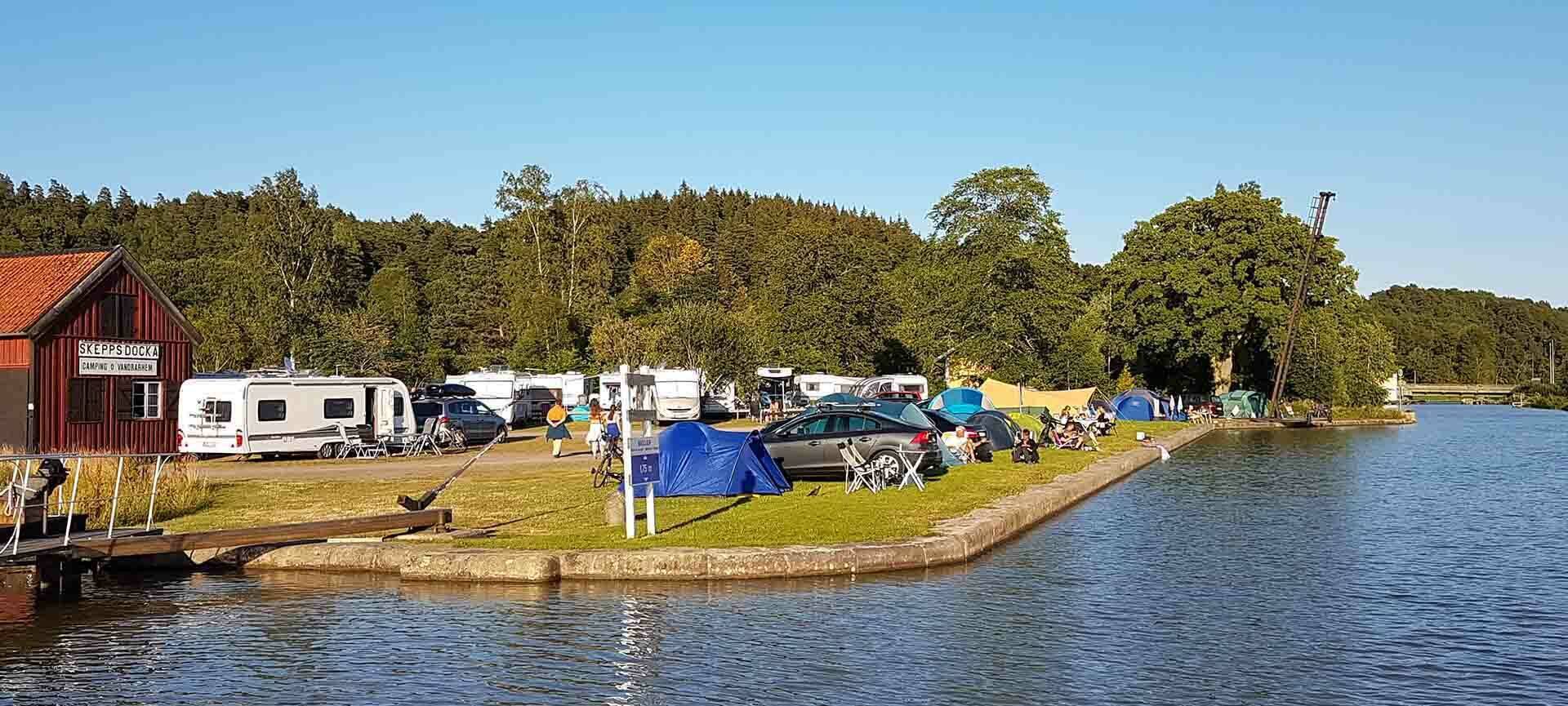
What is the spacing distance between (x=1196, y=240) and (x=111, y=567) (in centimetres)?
6385

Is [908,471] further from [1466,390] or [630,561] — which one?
[1466,390]

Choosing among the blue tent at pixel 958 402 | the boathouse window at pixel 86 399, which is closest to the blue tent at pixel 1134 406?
the blue tent at pixel 958 402

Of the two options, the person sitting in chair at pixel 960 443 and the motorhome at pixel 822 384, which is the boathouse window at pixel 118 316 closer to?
the person sitting in chair at pixel 960 443

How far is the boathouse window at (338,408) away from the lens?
3792cm

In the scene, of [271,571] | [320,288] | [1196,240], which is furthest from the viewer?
[320,288]

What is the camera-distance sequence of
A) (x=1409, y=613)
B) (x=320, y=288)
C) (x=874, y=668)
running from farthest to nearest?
(x=320, y=288), (x=1409, y=613), (x=874, y=668)

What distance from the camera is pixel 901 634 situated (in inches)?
508

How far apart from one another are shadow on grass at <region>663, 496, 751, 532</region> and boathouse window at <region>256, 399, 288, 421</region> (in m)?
18.2

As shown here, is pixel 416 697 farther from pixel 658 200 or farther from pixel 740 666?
pixel 658 200

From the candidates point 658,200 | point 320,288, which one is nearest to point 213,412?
point 320,288

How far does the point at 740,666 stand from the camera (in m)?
11.6

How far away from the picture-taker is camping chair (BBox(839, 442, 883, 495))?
968 inches

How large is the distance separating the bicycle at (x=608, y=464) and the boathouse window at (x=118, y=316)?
16.6 meters

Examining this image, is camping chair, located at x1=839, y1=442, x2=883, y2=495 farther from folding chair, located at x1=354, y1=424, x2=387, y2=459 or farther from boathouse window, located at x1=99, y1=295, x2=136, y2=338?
boathouse window, located at x1=99, y1=295, x2=136, y2=338
